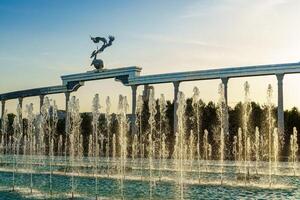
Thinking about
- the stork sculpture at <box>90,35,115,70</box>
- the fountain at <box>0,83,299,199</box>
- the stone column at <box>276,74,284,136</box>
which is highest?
the stork sculpture at <box>90,35,115,70</box>

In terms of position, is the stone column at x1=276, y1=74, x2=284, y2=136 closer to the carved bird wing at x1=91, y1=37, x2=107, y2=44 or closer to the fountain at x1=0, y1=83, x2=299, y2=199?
the fountain at x1=0, y1=83, x2=299, y2=199

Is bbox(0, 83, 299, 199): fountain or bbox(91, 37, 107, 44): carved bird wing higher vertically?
bbox(91, 37, 107, 44): carved bird wing

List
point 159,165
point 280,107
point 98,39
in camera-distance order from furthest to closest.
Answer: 1. point 98,39
2. point 280,107
3. point 159,165

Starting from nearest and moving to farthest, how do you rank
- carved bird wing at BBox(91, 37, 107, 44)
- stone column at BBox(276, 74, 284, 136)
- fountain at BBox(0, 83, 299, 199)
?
fountain at BBox(0, 83, 299, 199) → stone column at BBox(276, 74, 284, 136) → carved bird wing at BBox(91, 37, 107, 44)

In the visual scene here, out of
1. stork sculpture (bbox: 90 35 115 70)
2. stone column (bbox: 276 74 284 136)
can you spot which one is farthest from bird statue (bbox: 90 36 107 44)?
stone column (bbox: 276 74 284 136)

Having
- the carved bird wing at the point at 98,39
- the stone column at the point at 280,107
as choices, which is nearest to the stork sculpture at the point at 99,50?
the carved bird wing at the point at 98,39

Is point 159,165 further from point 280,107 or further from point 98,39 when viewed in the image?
point 98,39

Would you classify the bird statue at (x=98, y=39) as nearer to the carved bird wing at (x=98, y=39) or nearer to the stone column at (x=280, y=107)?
the carved bird wing at (x=98, y=39)

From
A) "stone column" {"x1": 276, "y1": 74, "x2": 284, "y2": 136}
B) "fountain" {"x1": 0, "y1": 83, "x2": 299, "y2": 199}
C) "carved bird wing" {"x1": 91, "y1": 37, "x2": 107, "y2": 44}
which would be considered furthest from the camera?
"carved bird wing" {"x1": 91, "y1": 37, "x2": 107, "y2": 44}

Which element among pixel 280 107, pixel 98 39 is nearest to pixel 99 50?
pixel 98 39

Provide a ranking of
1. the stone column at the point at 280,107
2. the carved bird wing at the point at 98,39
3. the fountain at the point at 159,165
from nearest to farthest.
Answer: the fountain at the point at 159,165
the stone column at the point at 280,107
the carved bird wing at the point at 98,39

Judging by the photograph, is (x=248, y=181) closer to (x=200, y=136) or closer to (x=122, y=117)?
(x=122, y=117)

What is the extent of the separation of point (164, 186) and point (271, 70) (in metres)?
21.0

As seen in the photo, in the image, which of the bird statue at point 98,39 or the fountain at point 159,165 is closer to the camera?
the fountain at point 159,165
